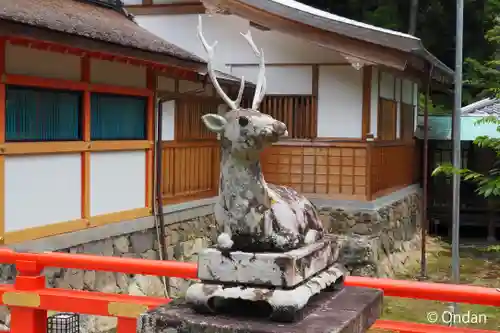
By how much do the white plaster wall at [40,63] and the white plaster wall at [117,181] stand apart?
1.19 meters

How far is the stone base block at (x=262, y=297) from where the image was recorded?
2785 millimetres

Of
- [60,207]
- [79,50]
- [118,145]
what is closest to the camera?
[79,50]

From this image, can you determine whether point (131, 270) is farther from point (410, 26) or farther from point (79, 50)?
point (410, 26)

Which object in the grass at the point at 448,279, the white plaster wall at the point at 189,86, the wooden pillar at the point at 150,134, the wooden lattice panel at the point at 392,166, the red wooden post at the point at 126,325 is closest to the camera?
the red wooden post at the point at 126,325

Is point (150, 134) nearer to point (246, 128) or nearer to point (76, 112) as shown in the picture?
point (76, 112)

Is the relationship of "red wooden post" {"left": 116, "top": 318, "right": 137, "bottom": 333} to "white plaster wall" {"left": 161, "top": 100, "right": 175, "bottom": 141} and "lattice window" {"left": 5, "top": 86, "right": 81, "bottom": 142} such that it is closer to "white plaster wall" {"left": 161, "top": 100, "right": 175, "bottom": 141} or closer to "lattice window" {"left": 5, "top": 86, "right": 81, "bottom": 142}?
"lattice window" {"left": 5, "top": 86, "right": 81, "bottom": 142}

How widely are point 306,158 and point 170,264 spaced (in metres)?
9.08

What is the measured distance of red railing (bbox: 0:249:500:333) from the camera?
3963mm

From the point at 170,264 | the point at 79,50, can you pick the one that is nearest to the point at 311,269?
the point at 170,264

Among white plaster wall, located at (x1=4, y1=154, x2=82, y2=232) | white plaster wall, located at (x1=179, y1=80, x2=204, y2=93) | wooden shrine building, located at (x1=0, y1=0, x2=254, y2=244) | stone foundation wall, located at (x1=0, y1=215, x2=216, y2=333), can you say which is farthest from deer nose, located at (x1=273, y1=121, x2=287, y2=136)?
white plaster wall, located at (x1=179, y1=80, x2=204, y2=93)

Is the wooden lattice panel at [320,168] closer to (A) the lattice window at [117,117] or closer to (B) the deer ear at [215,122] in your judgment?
(A) the lattice window at [117,117]

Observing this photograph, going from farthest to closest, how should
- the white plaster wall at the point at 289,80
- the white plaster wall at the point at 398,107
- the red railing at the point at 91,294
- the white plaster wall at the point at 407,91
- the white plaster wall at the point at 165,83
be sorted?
the white plaster wall at the point at 407,91 < the white plaster wall at the point at 398,107 < the white plaster wall at the point at 289,80 < the white plaster wall at the point at 165,83 < the red railing at the point at 91,294

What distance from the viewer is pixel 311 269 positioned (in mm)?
3029

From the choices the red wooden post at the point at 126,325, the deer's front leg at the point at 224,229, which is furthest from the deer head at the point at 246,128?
the red wooden post at the point at 126,325
